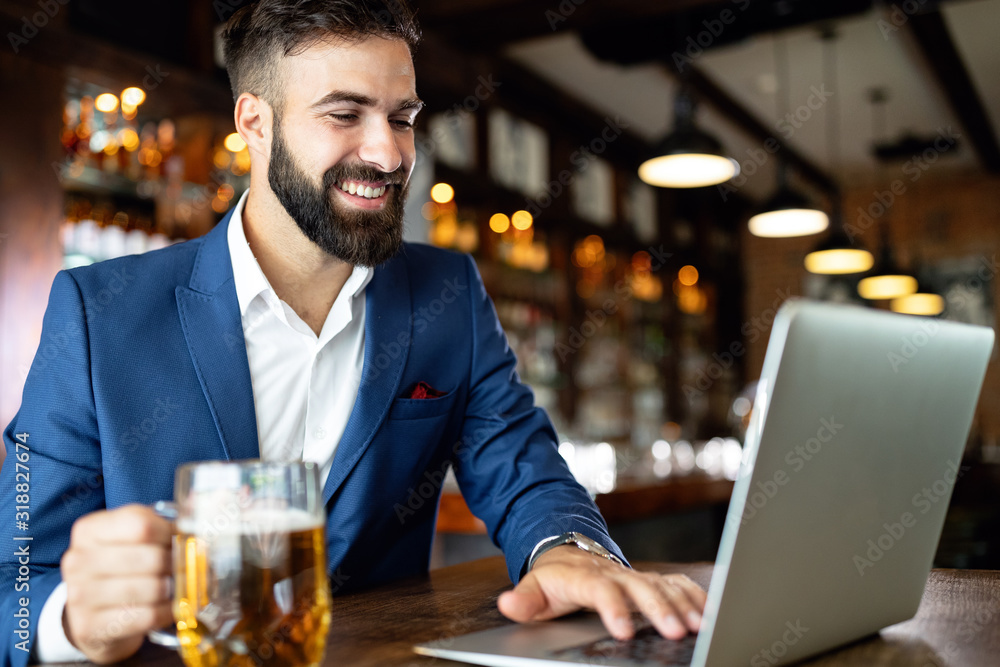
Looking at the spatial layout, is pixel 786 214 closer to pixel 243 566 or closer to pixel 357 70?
pixel 357 70

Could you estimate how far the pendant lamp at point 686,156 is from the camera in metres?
3.46

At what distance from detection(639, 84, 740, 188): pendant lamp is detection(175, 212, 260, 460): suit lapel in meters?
2.53

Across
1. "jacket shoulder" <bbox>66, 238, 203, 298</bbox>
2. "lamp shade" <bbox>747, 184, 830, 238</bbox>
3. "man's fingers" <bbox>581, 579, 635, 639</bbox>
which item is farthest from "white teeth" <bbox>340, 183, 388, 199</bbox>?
"lamp shade" <bbox>747, 184, 830, 238</bbox>

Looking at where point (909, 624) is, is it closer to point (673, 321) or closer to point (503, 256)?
point (503, 256)

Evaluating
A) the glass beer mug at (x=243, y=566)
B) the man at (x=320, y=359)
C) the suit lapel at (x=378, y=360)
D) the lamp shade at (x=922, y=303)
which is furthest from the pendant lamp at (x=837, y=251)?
the glass beer mug at (x=243, y=566)

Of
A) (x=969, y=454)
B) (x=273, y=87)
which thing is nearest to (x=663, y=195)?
(x=969, y=454)

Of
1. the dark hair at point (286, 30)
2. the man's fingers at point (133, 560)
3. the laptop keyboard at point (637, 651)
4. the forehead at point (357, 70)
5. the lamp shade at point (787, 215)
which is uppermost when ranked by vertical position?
the lamp shade at point (787, 215)

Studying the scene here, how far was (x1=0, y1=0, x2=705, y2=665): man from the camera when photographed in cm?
108

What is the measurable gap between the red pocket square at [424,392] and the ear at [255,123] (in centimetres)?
43

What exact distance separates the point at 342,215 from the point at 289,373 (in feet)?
0.79

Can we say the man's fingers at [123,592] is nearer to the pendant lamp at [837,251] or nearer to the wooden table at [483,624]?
the wooden table at [483,624]

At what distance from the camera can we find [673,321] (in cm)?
766

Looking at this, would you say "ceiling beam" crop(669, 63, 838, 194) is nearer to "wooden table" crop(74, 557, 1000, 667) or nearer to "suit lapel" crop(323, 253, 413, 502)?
"suit lapel" crop(323, 253, 413, 502)

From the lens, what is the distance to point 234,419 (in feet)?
3.72
